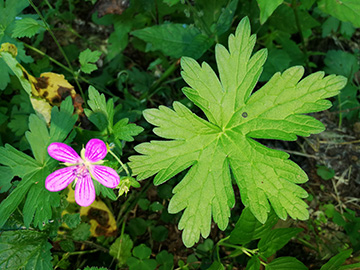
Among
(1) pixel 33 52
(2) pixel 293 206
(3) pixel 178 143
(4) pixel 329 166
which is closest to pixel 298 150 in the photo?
(4) pixel 329 166

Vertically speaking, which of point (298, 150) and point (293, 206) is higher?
point (293, 206)

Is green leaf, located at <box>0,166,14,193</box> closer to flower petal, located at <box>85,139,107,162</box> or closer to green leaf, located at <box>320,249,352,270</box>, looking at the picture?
flower petal, located at <box>85,139,107,162</box>

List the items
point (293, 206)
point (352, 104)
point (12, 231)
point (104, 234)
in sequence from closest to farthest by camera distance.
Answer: point (293, 206) → point (12, 231) → point (104, 234) → point (352, 104)

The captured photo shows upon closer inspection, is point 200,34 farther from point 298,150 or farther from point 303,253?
point 303,253

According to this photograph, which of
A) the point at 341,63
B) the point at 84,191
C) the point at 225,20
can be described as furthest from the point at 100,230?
the point at 341,63

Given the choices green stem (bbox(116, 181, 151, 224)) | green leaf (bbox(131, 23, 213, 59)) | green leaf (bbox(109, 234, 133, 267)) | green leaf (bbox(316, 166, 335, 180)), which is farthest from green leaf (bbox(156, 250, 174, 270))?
green leaf (bbox(131, 23, 213, 59))

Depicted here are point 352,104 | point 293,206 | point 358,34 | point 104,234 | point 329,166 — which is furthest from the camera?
point 358,34

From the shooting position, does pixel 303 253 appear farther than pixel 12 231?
Result: Yes

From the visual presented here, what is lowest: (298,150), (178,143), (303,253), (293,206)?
(303,253)
